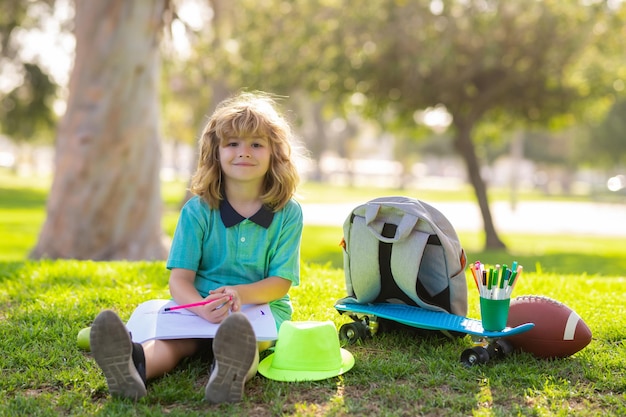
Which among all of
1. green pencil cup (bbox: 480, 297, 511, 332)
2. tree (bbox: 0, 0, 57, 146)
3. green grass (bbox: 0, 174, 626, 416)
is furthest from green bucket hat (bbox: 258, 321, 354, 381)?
tree (bbox: 0, 0, 57, 146)

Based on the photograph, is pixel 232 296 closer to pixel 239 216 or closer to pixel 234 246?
pixel 234 246

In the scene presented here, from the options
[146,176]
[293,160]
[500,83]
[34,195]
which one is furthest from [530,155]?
[293,160]

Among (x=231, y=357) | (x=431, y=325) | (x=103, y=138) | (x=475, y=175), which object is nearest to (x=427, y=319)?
(x=431, y=325)

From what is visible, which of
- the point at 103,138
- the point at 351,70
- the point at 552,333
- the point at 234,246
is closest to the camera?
the point at 552,333

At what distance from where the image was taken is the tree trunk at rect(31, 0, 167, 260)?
919 centimetres

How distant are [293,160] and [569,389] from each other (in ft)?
5.54

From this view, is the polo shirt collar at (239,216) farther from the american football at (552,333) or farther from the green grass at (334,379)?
the american football at (552,333)

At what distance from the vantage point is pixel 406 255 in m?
3.44

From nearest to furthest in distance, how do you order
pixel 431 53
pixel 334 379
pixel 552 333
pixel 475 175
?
pixel 334 379, pixel 552 333, pixel 431 53, pixel 475 175

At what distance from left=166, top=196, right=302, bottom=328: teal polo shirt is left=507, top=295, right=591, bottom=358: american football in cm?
113

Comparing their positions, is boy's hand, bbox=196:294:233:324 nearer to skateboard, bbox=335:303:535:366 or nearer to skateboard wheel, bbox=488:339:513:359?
skateboard, bbox=335:303:535:366

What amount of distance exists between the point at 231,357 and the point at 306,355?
51cm

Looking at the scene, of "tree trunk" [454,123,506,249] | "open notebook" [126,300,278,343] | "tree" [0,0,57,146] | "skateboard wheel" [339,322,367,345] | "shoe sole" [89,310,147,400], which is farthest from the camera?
"tree" [0,0,57,146]

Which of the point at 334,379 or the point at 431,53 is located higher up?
the point at 431,53
